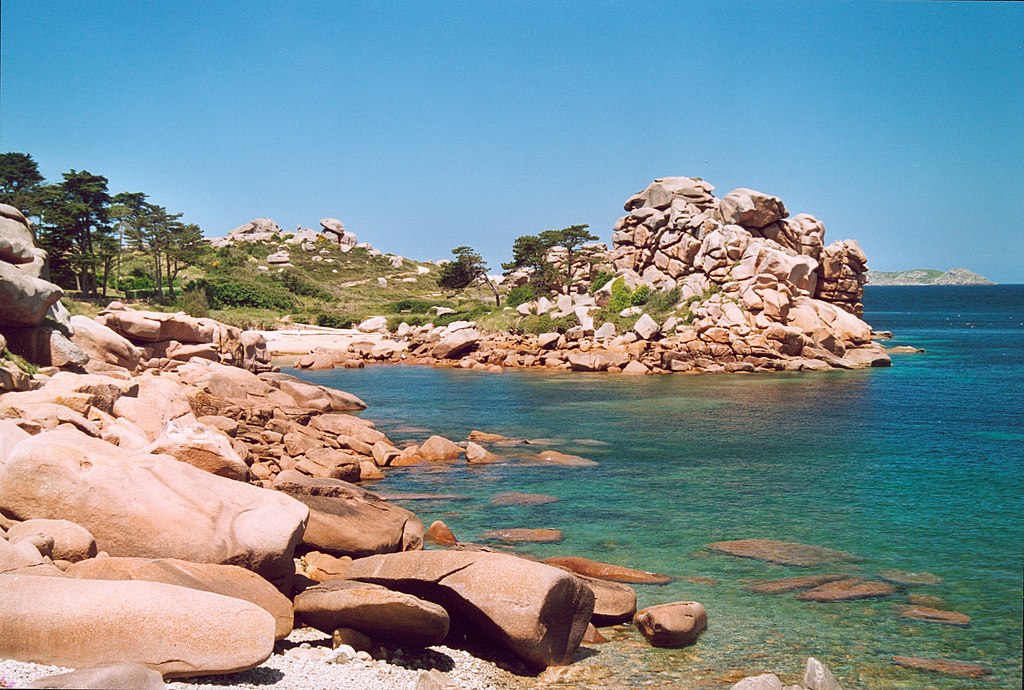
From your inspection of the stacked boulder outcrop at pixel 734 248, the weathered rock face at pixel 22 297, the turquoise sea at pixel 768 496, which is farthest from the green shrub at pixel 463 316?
the weathered rock face at pixel 22 297

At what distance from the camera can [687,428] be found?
3053 cm

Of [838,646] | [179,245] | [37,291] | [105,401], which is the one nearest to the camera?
[838,646]

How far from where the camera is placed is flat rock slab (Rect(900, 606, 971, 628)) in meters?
11.9

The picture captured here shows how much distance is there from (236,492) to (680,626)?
683cm

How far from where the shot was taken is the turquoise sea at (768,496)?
440 inches

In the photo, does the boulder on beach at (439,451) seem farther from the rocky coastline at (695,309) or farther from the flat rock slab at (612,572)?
the rocky coastline at (695,309)

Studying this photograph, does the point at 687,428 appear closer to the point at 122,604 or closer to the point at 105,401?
the point at 105,401

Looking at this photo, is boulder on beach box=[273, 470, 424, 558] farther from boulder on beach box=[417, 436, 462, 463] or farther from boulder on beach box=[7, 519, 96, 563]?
boulder on beach box=[417, 436, 462, 463]

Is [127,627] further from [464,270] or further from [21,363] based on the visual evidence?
[464,270]

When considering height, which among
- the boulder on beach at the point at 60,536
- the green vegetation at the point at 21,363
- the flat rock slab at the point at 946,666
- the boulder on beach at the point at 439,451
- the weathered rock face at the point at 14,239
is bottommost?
the flat rock slab at the point at 946,666

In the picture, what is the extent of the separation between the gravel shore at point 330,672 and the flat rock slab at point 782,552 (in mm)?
6740

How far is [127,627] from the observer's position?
8.38 meters

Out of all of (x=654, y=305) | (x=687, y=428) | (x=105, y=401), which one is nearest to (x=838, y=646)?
(x=105, y=401)

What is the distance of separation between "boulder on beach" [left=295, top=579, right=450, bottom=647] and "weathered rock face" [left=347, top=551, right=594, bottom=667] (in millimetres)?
411
